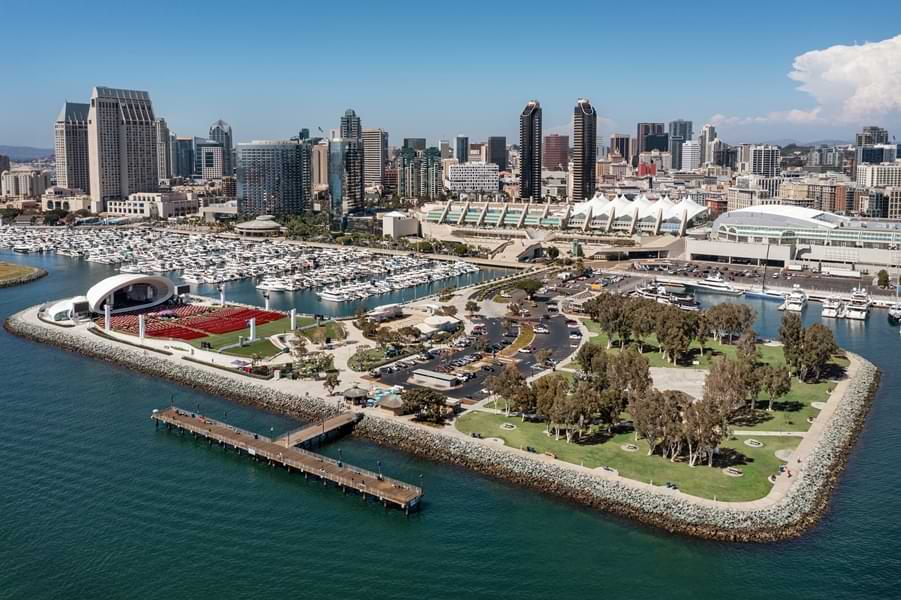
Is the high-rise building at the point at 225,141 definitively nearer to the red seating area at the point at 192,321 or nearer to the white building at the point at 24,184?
the white building at the point at 24,184

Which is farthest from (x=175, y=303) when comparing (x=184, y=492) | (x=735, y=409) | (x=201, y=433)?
(x=735, y=409)

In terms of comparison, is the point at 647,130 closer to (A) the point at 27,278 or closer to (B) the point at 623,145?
(B) the point at 623,145

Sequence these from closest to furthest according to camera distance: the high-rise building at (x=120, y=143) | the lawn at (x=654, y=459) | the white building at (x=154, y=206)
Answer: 1. the lawn at (x=654, y=459)
2. the white building at (x=154, y=206)
3. the high-rise building at (x=120, y=143)

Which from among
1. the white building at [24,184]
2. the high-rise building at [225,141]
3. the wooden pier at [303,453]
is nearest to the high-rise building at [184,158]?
the high-rise building at [225,141]

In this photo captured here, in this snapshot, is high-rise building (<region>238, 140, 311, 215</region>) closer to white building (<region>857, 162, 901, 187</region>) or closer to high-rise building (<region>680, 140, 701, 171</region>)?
white building (<region>857, 162, 901, 187</region>)

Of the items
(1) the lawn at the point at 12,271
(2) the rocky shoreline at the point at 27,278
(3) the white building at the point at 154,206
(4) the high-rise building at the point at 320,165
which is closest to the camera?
(2) the rocky shoreline at the point at 27,278
